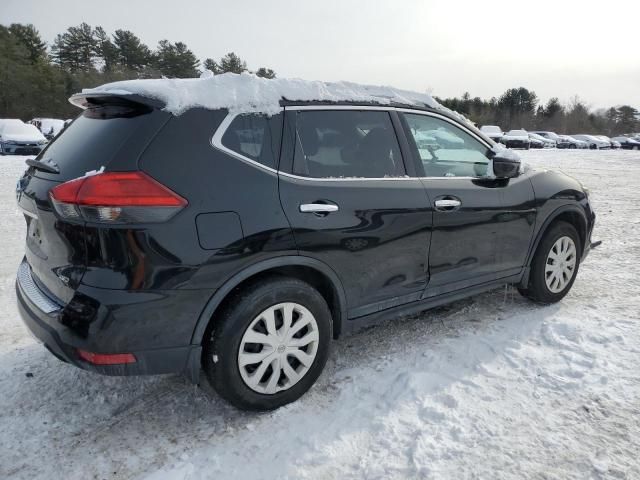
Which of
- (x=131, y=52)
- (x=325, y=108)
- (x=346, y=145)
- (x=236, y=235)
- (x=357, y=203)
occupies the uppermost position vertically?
(x=131, y=52)

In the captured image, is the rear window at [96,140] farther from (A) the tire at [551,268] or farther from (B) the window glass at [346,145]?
(A) the tire at [551,268]

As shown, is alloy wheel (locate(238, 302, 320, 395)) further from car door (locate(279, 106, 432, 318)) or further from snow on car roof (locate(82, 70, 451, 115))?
snow on car roof (locate(82, 70, 451, 115))

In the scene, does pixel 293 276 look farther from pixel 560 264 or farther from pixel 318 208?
pixel 560 264

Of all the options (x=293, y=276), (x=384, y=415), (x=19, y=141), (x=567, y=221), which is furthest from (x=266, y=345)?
(x=19, y=141)

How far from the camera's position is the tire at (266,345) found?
2.48 meters

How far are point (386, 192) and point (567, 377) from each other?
1.64 metres

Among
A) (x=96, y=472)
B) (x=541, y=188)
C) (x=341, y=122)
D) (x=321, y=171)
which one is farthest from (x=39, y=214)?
(x=541, y=188)

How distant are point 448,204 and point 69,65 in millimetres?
64751

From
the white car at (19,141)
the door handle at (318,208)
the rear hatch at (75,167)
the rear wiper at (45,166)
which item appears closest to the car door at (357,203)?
the door handle at (318,208)

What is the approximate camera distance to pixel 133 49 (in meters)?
55.7

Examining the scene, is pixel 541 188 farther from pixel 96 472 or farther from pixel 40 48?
pixel 40 48

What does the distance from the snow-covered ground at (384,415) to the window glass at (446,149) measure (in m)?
1.23

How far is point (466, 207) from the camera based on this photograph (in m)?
3.43

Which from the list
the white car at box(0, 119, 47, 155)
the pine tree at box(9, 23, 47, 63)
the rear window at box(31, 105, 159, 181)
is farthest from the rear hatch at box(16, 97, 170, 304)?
the pine tree at box(9, 23, 47, 63)
